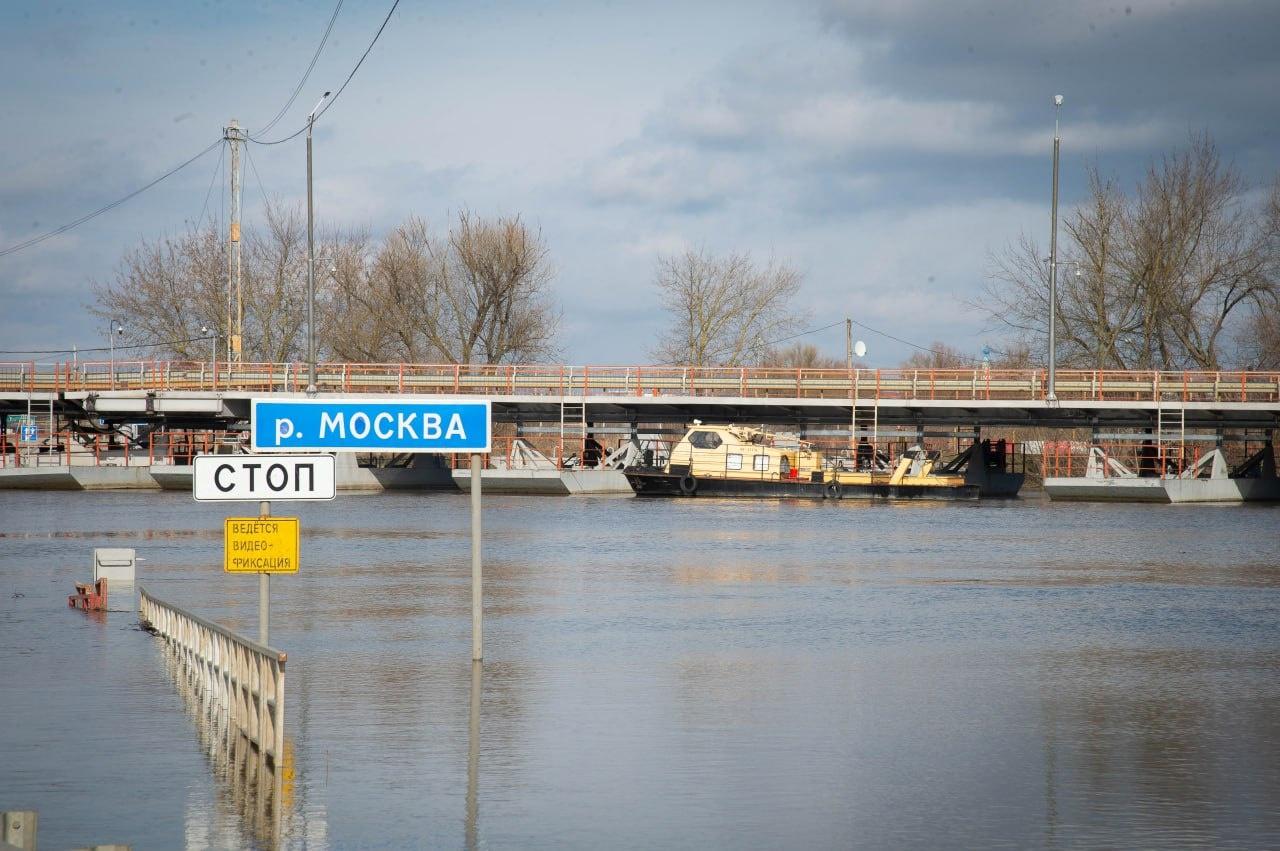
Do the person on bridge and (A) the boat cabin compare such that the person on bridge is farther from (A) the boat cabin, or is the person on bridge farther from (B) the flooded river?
(B) the flooded river

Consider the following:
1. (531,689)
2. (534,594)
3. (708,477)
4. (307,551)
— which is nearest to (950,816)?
(531,689)

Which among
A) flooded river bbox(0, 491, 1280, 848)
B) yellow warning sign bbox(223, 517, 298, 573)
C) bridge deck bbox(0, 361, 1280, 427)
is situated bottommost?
→ flooded river bbox(0, 491, 1280, 848)

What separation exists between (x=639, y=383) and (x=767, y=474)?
23.4 feet

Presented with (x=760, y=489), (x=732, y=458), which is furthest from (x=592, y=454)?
(x=760, y=489)

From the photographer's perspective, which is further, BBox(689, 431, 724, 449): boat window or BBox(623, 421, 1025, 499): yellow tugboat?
BBox(689, 431, 724, 449): boat window

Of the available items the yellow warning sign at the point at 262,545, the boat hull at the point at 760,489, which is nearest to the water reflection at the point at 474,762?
the yellow warning sign at the point at 262,545

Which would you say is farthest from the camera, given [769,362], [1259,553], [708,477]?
[769,362]

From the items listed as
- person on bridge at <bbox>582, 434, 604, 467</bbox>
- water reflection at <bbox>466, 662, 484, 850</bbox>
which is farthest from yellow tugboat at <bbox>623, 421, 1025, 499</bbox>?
water reflection at <bbox>466, 662, 484, 850</bbox>

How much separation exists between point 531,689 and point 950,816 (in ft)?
17.8

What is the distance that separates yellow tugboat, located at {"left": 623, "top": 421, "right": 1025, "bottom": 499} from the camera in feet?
200

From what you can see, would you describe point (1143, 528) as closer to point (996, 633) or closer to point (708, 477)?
point (708, 477)

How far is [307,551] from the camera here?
3158 centimetres

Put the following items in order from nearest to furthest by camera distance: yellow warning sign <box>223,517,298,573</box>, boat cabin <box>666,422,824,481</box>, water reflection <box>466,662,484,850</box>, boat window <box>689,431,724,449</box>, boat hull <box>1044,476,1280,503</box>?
water reflection <box>466,662,484,850</box>
yellow warning sign <box>223,517,298,573</box>
boat hull <box>1044,476,1280,503</box>
boat cabin <box>666,422,824,481</box>
boat window <box>689,431,724,449</box>

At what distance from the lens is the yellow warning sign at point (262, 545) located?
39.7ft
